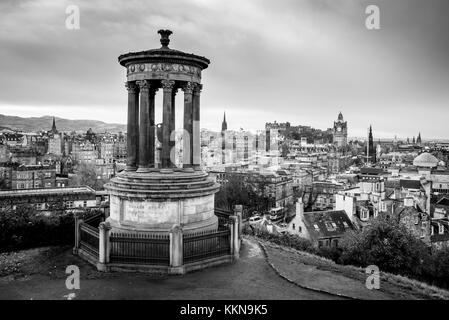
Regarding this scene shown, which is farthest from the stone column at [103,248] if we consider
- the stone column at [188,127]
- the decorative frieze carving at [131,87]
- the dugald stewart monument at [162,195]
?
the decorative frieze carving at [131,87]

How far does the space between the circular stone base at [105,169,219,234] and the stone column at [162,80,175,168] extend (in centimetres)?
60

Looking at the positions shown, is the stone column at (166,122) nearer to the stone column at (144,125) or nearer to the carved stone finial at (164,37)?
the stone column at (144,125)

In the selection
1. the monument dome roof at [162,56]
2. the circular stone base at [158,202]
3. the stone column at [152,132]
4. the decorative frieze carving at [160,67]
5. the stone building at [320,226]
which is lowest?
the stone building at [320,226]

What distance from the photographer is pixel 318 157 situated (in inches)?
6713

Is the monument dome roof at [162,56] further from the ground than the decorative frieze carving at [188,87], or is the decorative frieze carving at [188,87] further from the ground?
the monument dome roof at [162,56]

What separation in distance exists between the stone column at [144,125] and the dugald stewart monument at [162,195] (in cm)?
4

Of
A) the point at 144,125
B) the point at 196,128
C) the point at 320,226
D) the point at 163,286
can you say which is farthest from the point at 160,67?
the point at 320,226

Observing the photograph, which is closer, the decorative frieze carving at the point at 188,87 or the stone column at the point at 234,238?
the stone column at the point at 234,238

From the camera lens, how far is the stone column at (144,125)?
61.1 feet

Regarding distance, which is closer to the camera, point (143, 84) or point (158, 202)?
point (158, 202)

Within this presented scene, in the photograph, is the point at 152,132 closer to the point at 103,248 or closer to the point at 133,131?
the point at 133,131

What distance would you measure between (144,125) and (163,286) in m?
7.68

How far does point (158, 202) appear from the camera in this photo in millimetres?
17438
